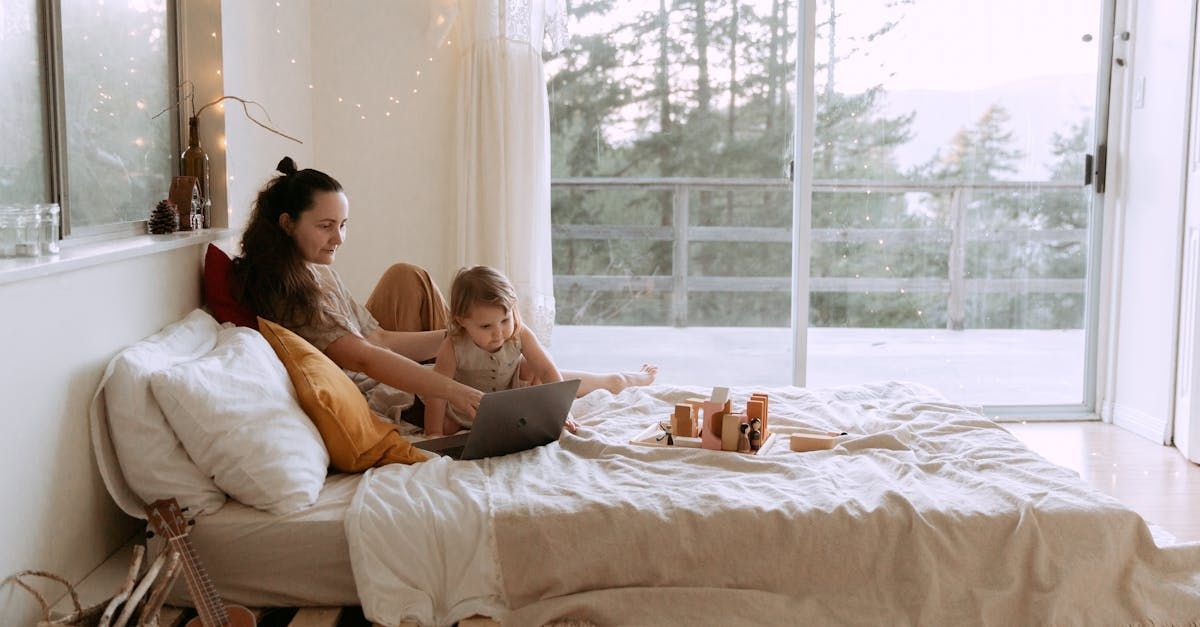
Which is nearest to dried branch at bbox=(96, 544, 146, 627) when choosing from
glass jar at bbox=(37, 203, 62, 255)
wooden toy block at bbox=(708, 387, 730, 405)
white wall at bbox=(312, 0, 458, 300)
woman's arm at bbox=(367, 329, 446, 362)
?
glass jar at bbox=(37, 203, 62, 255)

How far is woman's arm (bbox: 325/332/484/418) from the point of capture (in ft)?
8.73

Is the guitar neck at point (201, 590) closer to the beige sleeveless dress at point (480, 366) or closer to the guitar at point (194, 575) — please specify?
the guitar at point (194, 575)

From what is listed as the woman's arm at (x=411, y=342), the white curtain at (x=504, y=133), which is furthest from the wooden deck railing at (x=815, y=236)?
the woman's arm at (x=411, y=342)

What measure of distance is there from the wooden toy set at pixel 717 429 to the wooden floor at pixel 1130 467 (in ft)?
3.66

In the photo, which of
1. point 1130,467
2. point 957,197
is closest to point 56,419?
point 1130,467

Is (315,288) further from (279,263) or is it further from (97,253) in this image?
(97,253)

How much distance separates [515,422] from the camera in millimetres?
2443

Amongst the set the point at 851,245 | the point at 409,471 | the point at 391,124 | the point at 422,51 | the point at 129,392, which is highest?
the point at 422,51

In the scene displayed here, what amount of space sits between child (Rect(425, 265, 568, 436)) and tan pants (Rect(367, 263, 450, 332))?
504mm

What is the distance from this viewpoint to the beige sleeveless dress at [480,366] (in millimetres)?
2893

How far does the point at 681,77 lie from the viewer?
14.3 ft

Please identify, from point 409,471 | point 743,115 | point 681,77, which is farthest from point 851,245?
point 409,471

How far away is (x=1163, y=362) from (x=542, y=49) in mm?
2688

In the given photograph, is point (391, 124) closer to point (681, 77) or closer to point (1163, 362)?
point (681, 77)
